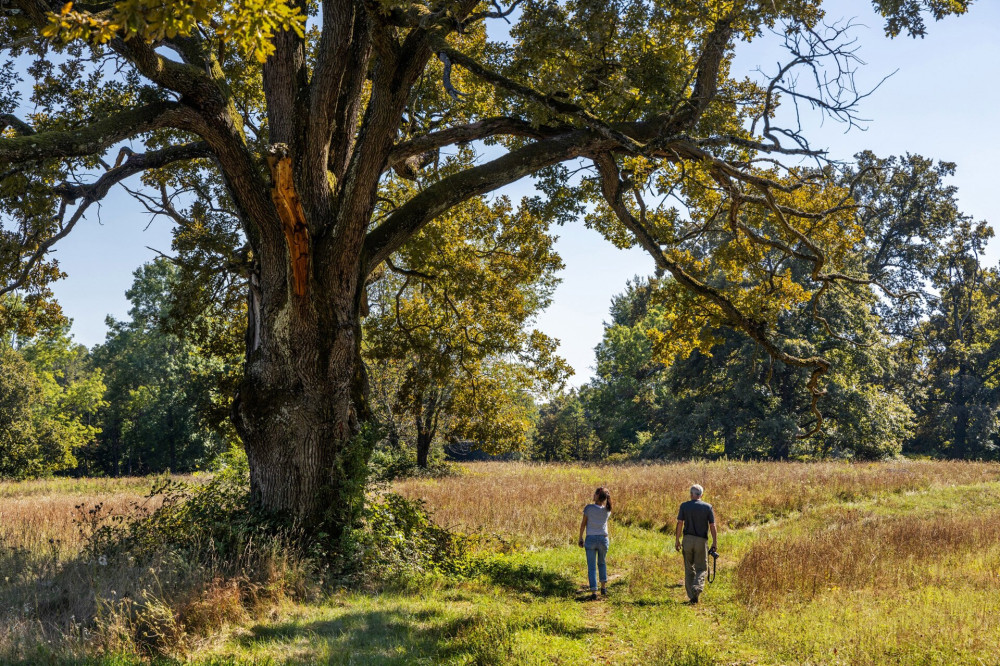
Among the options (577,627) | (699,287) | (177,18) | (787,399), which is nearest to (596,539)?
(577,627)

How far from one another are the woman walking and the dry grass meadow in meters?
0.36

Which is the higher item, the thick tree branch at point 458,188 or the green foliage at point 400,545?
the thick tree branch at point 458,188

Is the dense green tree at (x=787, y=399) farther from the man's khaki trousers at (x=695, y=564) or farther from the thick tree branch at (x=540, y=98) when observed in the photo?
the thick tree branch at (x=540, y=98)

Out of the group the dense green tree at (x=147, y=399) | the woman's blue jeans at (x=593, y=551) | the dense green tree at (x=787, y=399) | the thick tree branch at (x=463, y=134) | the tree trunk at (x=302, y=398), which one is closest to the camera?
the tree trunk at (x=302, y=398)

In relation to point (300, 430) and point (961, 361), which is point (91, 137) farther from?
point (961, 361)

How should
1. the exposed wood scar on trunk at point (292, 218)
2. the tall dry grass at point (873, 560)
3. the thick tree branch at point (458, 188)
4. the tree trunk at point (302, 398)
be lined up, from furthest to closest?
the thick tree branch at point (458, 188), the tree trunk at point (302, 398), the tall dry grass at point (873, 560), the exposed wood scar on trunk at point (292, 218)

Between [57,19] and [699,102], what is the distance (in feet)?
29.9

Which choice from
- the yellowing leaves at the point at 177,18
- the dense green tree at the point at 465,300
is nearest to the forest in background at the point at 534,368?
the dense green tree at the point at 465,300

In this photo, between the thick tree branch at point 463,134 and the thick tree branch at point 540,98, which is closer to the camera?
the thick tree branch at point 540,98

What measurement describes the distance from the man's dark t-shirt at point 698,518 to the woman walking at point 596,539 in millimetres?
1270

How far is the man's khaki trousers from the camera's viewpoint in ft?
31.3

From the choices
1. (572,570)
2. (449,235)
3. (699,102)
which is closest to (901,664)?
(572,570)

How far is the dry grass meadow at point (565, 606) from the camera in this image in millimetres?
6184

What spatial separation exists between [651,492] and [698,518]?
912cm
